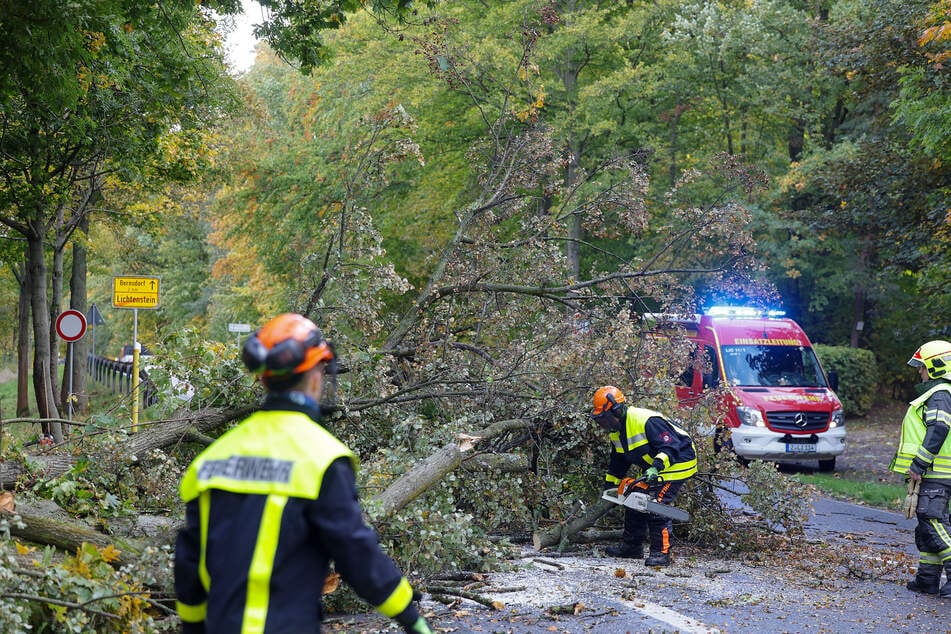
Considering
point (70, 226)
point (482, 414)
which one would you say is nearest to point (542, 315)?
point (482, 414)

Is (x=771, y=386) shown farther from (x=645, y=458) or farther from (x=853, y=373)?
(x=853, y=373)

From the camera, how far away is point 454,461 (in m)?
6.18

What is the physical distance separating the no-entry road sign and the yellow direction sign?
29.2 inches

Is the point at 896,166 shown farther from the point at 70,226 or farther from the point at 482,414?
the point at 70,226

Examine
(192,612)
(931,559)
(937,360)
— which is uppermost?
(937,360)

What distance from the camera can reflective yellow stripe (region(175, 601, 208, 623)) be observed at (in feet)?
9.20

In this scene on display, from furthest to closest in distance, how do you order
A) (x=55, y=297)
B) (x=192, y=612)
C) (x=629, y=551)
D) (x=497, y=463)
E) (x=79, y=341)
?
(x=79, y=341) → (x=55, y=297) → (x=629, y=551) → (x=497, y=463) → (x=192, y=612)

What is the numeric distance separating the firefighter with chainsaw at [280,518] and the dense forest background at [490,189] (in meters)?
3.11

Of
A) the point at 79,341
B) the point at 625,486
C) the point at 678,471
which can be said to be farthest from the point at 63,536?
the point at 79,341

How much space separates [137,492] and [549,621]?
3.05 m

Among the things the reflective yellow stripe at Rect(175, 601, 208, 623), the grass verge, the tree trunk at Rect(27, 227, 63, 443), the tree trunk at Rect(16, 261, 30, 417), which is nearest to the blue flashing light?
the grass verge

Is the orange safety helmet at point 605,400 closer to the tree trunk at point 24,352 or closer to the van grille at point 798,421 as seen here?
the van grille at point 798,421

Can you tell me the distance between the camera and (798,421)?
13586mm

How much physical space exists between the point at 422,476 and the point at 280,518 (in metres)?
3.43
